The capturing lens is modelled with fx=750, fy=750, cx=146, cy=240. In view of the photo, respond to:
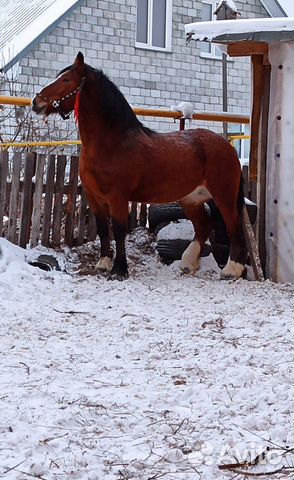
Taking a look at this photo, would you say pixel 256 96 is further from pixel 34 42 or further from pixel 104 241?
pixel 34 42

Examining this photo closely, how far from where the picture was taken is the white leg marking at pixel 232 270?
671 cm

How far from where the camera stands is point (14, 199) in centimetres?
→ 719

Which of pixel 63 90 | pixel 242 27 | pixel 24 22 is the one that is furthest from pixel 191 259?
pixel 24 22

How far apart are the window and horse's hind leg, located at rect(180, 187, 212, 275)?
923 cm

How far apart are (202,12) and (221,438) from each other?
15190 mm

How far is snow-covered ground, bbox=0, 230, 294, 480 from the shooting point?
2631 millimetres

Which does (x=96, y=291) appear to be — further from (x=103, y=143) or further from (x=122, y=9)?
(x=122, y=9)

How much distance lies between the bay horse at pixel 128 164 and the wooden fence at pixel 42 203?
2.88ft

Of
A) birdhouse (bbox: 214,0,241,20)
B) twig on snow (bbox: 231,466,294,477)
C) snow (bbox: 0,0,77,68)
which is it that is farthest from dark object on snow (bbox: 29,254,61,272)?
snow (bbox: 0,0,77,68)

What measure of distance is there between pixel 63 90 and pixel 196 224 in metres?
1.79

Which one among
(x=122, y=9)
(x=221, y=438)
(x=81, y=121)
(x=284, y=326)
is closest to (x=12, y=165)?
(x=81, y=121)

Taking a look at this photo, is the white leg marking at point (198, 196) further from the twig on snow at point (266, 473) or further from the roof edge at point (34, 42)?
the roof edge at point (34, 42)

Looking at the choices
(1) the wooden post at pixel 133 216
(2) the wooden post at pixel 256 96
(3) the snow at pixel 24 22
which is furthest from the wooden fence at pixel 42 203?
(3) the snow at pixel 24 22

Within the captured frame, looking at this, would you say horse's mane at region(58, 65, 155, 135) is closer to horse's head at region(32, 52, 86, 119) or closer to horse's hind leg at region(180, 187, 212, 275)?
horse's head at region(32, 52, 86, 119)
